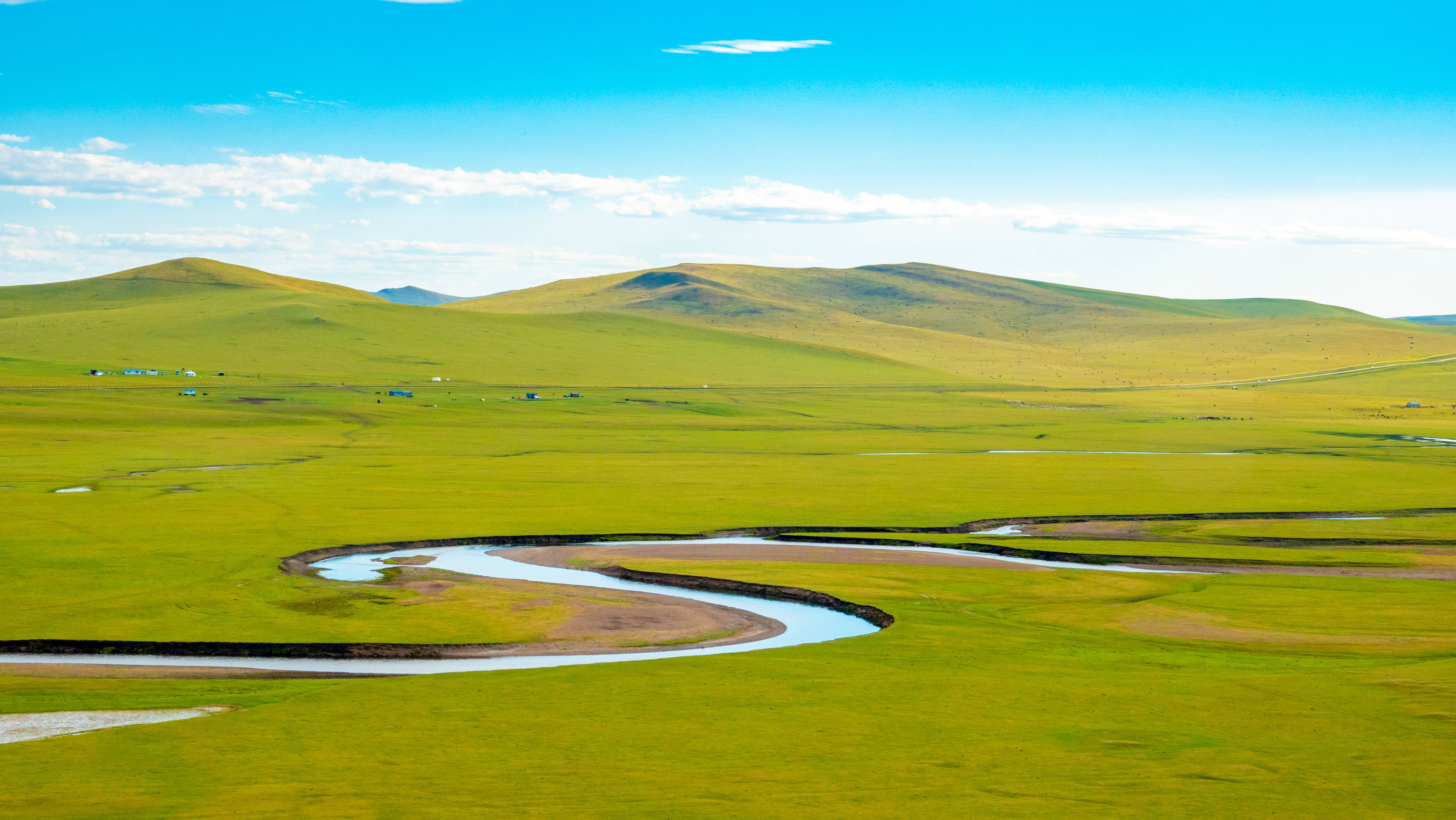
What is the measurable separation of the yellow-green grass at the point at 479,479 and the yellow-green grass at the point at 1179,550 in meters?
3.93

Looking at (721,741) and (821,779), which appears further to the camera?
(721,741)

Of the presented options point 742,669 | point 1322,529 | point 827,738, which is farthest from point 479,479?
point 827,738

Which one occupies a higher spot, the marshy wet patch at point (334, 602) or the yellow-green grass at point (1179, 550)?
the yellow-green grass at point (1179, 550)

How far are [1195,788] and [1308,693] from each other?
783cm

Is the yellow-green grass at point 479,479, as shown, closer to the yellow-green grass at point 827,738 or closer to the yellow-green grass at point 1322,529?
the yellow-green grass at point 1322,529

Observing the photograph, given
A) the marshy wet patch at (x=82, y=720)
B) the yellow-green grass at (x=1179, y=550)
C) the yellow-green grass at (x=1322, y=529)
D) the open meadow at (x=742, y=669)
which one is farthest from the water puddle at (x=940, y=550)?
the marshy wet patch at (x=82, y=720)

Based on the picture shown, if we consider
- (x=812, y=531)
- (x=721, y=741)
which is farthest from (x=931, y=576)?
(x=721, y=741)

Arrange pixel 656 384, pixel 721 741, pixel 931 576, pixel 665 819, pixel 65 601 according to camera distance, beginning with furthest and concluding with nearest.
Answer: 1. pixel 656 384
2. pixel 931 576
3. pixel 65 601
4. pixel 721 741
5. pixel 665 819

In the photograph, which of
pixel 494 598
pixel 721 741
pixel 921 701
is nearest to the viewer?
pixel 721 741

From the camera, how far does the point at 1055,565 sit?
48688 millimetres

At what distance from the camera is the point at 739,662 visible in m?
30.5

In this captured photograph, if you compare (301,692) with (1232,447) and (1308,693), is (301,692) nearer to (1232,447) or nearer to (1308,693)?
(1308,693)

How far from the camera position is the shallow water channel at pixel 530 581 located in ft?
103

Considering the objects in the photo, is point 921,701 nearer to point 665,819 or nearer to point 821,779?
point 821,779
